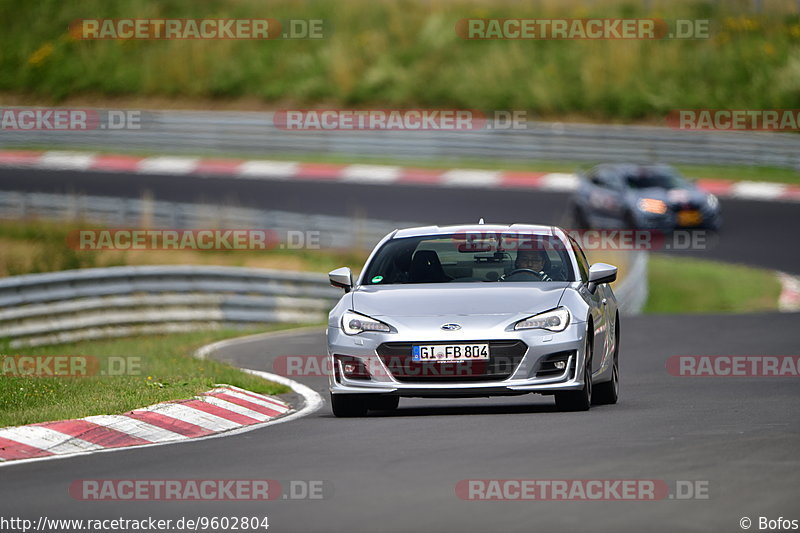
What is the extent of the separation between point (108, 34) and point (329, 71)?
862cm

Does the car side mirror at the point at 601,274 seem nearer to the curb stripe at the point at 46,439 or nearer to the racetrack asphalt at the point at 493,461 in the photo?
the racetrack asphalt at the point at 493,461

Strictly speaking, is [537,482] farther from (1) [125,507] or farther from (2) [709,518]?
(1) [125,507]

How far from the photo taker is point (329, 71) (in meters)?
51.0

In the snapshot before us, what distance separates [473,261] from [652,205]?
21.5m

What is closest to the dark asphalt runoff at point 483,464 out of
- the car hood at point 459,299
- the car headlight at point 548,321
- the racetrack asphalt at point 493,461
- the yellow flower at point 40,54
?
the racetrack asphalt at point 493,461

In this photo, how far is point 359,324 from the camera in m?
12.1

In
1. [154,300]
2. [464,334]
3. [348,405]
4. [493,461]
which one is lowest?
[154,300]

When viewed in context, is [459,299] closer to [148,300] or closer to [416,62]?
[148,300]

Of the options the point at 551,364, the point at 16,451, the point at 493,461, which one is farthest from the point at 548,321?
the point at 16,451

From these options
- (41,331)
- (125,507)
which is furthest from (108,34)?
(125,507)

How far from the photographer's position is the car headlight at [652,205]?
34.3 metres

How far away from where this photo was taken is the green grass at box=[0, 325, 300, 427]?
40.9 feet

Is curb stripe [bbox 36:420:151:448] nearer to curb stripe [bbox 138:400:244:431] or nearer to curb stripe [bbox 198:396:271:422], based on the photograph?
curb stripe [bbox 138:400:244:431]

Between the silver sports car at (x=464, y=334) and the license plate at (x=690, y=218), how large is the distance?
853 inches
